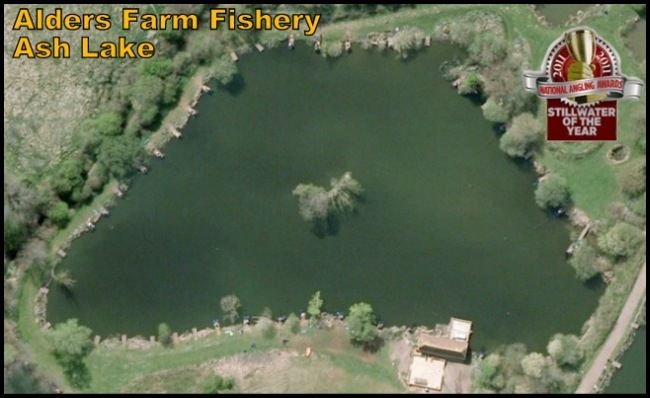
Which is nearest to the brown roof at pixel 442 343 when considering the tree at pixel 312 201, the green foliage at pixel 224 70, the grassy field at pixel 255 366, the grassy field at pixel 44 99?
the grassy field at pixel 255 366

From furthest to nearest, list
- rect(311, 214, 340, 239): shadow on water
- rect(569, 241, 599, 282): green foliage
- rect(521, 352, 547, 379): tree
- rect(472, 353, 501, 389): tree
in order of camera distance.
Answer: rect(311, 214, 340, 239): shadow on water < rect(569, 241, 599, 282): green foliage < rect(472, 353, 501, 389): tree < rect(521, 352, 547, 379): tree

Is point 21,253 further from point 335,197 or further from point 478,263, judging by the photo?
point 478,263

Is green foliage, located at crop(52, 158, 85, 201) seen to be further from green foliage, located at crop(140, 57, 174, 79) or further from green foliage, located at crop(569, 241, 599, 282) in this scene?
green foliage, located at crop(569, 241, 599, 282)

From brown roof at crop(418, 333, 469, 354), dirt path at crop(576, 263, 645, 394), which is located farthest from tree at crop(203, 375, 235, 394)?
dirt path at crop(576, 263, 645, 394)

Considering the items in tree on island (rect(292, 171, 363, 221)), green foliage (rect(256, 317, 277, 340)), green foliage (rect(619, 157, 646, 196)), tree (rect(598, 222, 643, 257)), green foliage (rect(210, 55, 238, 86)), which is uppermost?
green foliage (rect(210, 55, 238, 86))

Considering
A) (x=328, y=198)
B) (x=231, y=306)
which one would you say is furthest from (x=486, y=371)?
(x=231, y=306)

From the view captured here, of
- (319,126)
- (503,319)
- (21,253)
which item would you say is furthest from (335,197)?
(21,253)

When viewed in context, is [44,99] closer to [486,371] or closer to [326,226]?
[326,226]

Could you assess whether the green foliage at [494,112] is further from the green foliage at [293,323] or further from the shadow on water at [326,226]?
the green foliage at [293,323]
